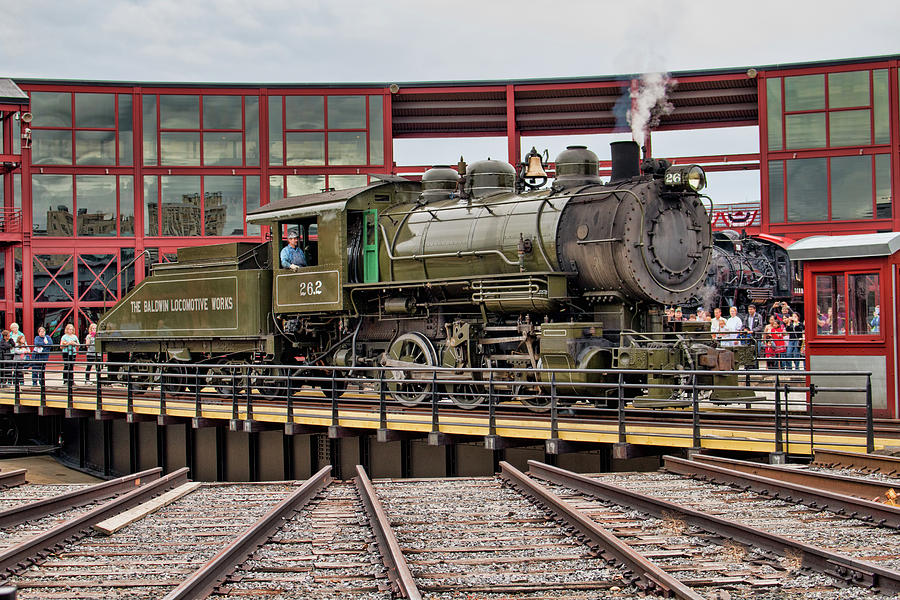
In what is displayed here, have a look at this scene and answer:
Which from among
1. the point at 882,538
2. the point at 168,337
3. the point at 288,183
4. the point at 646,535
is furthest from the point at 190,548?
the point at 288,183

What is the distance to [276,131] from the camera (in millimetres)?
29172

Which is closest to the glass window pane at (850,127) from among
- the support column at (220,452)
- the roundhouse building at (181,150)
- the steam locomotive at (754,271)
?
the roundhouse building at (181,150)

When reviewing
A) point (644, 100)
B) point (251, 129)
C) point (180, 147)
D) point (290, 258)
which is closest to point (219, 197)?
point (180, 147)

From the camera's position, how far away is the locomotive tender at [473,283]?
12.4 metres

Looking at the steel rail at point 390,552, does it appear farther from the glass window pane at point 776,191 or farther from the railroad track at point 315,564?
the glass window pane at point 776,191

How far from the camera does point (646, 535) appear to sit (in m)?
6.80

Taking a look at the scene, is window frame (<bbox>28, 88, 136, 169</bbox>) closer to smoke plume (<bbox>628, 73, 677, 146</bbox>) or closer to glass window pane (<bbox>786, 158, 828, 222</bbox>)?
smoke plume (<bbox>628, 73, 677, 146</bbox>)

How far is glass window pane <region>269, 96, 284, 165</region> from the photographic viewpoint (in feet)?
95.7

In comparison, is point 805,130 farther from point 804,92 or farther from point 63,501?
point 63,501

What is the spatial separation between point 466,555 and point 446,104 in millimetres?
24061

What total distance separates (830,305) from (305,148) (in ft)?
66.2

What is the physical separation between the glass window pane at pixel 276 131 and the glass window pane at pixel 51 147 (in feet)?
20.1

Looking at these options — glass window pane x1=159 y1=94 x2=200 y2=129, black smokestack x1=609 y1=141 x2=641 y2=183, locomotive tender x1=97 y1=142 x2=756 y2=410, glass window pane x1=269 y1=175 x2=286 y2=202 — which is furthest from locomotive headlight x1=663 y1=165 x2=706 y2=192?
glass window pane x1=159 y1=94 x2=200 y2=129

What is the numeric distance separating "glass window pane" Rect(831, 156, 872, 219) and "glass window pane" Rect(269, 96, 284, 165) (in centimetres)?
1631
